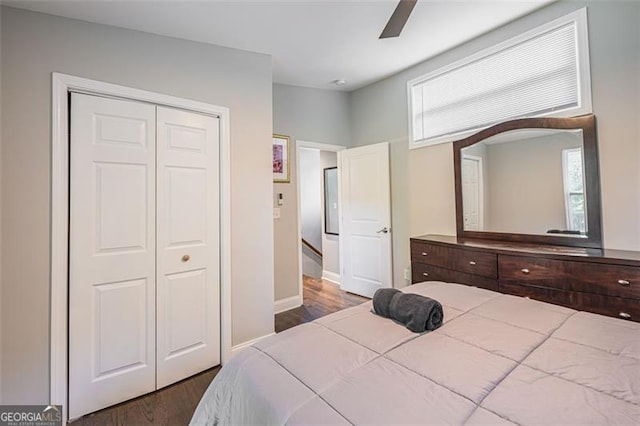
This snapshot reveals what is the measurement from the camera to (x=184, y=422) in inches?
67.9

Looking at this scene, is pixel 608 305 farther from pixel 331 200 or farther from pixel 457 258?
pixel 331 200

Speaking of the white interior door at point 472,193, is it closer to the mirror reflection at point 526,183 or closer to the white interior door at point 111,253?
the mirror reflection at point 526,183

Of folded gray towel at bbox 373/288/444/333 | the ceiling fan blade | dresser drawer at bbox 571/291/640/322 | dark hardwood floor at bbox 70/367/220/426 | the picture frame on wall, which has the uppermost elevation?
the ceiling fan blade

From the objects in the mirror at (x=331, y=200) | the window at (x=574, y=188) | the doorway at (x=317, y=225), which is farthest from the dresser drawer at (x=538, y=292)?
the mirror at (x=331, y=200)

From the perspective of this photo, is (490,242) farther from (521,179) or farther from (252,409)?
(252,409)

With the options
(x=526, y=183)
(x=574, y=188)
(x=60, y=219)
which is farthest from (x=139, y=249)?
(x=574, y=188)

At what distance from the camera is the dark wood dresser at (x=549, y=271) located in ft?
5.58

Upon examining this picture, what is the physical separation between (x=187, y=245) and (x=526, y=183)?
2.84 m

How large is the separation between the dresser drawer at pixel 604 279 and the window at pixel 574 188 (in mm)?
488

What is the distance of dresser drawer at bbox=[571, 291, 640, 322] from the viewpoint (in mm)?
1657

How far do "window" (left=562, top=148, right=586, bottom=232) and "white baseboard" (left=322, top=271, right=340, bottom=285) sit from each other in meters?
3.07

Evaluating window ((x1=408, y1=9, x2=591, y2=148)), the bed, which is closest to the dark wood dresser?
the bed

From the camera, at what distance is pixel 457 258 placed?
8.23 ft

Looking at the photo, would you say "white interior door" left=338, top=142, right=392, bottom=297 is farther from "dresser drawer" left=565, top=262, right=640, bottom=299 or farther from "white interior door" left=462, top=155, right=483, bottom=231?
"dresser drawer" left=565, top=262, right=640, bottom=299
